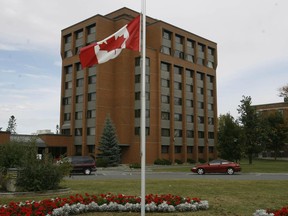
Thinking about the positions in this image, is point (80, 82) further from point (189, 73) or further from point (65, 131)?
point (189, 73)

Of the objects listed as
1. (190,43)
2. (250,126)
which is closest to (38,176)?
(250,126)

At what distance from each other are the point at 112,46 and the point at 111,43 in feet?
0.26

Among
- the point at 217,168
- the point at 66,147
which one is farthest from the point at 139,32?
the point at 66,147

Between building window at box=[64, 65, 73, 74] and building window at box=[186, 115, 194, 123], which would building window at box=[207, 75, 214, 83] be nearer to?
building window at box=[186, 115, 194, 123]

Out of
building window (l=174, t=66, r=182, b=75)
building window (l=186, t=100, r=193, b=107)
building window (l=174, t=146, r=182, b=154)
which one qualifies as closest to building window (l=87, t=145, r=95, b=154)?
building window (l=174, t=146, r=182, b=154)

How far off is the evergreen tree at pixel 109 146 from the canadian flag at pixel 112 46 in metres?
42.5


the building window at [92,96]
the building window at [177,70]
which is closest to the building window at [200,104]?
the building window at [177,70]

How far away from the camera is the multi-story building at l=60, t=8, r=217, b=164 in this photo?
5769 cm

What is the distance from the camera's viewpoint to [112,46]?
8.97m

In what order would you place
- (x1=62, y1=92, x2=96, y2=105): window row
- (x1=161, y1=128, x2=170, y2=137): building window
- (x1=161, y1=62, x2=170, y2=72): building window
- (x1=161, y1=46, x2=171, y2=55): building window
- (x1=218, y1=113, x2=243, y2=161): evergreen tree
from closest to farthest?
(x1=218, y1=113, x2=243, y2=161): evergreen tree
(x1=62, y1=92, x2=96, y2=105): window row
(x1=161, y1=128, x2=170, y2=137): building window
(x1=161, y1=62, x2=170, y2=72): building window
(x1=161, y1=46, x2=171, y2=55): building window

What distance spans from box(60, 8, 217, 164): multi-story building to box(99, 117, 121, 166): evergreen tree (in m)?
2.62

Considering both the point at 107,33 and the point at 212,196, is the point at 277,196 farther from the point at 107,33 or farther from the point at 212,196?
the point at 107,33

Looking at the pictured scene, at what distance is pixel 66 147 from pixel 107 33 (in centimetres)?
1974

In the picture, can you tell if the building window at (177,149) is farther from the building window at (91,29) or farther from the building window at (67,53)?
the building window at (67,53)
